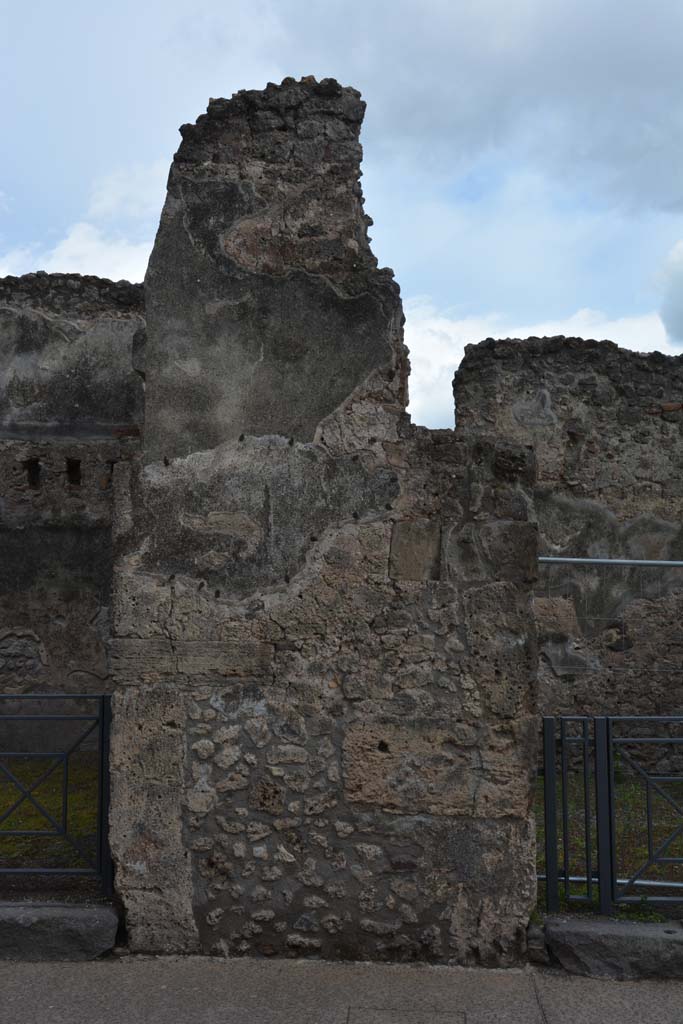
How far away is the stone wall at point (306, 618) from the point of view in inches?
149

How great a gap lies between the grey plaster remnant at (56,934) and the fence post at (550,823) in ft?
5.88

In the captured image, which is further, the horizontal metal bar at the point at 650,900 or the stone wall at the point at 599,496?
the stone wall at the point at 599,496

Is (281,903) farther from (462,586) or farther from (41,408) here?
(41,408)

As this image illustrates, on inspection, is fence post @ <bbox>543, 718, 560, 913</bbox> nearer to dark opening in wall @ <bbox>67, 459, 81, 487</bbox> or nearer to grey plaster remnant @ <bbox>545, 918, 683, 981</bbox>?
grey plaster remnant @ <bbox>545, 918, 683, 981</bbox>

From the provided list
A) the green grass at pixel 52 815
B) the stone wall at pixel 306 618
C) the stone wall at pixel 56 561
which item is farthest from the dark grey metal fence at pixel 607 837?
the stone wall at pixel 56 561

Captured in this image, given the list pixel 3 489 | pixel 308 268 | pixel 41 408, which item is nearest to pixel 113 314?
pixel 41 408

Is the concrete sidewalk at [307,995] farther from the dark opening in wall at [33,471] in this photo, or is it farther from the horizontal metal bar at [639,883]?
the dark opening in wall at [33,471]

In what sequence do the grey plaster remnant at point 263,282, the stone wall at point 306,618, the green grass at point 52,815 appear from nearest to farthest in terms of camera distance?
the stone wall at point 306,618 → the grey plaster remnant at point 263,282 → the green grass at point 52,815

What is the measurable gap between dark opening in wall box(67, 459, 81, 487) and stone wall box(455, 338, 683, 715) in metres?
3.50

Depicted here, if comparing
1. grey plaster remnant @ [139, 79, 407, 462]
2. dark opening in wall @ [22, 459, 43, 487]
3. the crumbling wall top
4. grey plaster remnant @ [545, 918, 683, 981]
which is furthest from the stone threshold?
the crumbling wall top

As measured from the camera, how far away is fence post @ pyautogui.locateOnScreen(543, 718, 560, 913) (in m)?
3.96

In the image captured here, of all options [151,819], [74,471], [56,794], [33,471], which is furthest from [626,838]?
[33,471]

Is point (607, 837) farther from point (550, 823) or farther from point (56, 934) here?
point (56, 934)

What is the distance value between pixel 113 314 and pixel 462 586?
6535 mm
